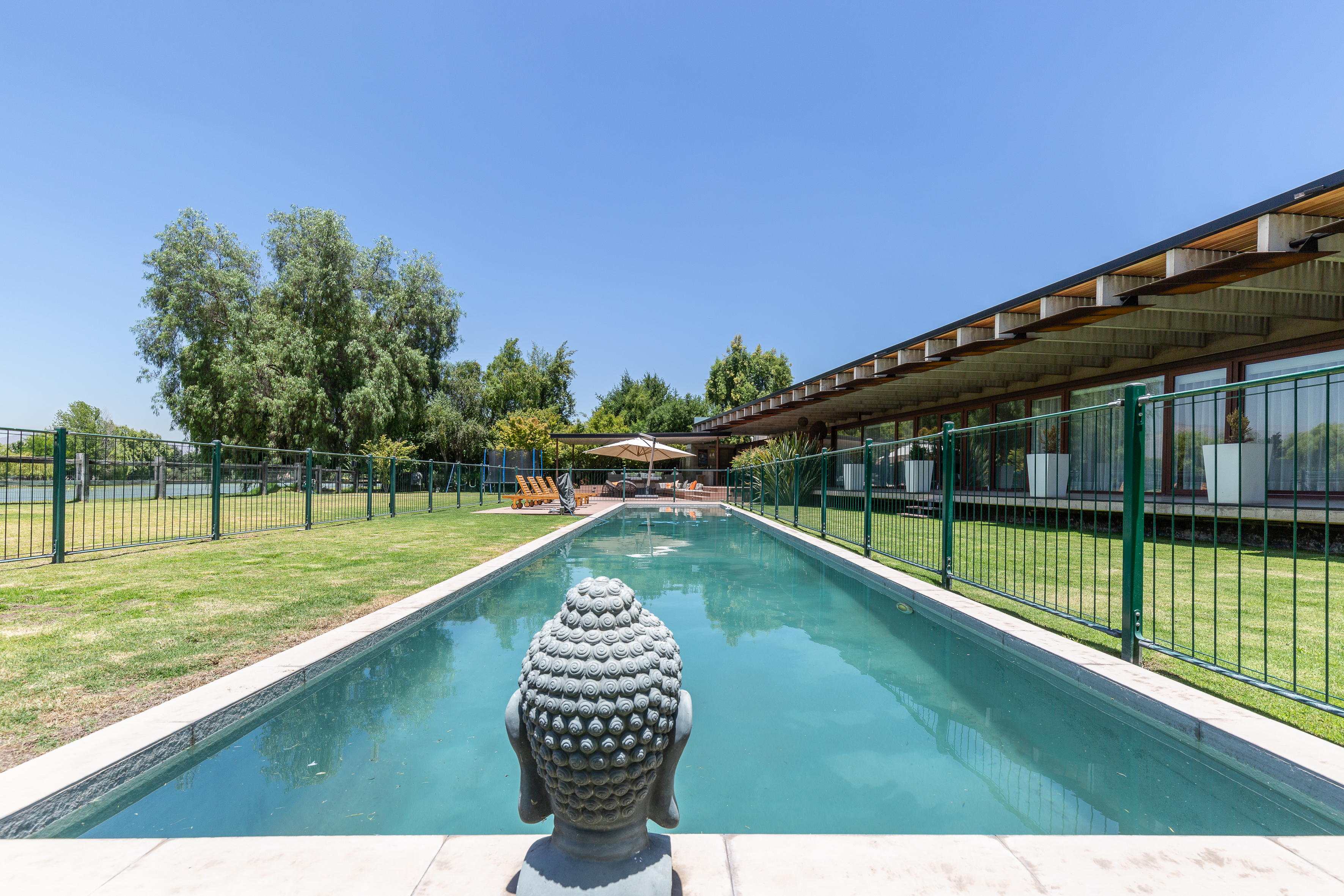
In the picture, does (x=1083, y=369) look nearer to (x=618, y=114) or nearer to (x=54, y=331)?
(x=618, y=114)

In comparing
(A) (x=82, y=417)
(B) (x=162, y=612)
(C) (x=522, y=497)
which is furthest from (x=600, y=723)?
(A) (x=82, y=417)

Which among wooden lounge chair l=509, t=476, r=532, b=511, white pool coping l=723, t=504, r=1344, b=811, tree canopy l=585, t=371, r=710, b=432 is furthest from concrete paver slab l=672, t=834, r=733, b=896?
tree canopy l=585, t=371, r=710, b=432

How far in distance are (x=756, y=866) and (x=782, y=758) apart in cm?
114

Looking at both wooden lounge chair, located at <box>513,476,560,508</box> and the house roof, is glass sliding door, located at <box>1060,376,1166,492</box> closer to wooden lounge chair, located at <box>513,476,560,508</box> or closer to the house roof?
the house roof

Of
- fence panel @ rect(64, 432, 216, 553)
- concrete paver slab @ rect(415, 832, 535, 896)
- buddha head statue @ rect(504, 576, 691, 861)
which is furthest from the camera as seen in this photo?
fence panel @ rect(64, 432, 216, 553)

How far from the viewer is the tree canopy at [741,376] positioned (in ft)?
158

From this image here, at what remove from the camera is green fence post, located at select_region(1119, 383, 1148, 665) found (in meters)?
3.46

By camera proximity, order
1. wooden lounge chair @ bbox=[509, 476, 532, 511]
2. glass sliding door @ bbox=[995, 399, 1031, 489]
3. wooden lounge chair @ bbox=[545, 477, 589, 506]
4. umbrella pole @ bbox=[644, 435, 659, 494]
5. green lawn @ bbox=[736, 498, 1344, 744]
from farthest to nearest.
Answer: umbrella pole @ bbox=[644, 435, 659, 494]
wooden lounge chair @ bbox=[545, 477, 589, 506]
wooden lounge chair @ bbox=[509, 476, 532, 511]
glass sliding door @ bbox=[995, 399, 1031, 489]
green lawn @ bbox=[736, 498, 1344, 744]

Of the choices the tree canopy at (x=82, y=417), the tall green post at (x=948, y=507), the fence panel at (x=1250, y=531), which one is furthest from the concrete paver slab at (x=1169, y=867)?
the tree canopy at (x=82, y=417)

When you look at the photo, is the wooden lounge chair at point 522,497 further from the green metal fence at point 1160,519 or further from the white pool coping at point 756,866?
the white pool coping at point 756,866

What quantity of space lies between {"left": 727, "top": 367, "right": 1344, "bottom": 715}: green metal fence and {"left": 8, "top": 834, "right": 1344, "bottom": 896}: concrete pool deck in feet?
3.11

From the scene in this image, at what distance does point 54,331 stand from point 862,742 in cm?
4306

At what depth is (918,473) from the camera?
12.8 meters

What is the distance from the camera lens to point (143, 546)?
27.7 feet
